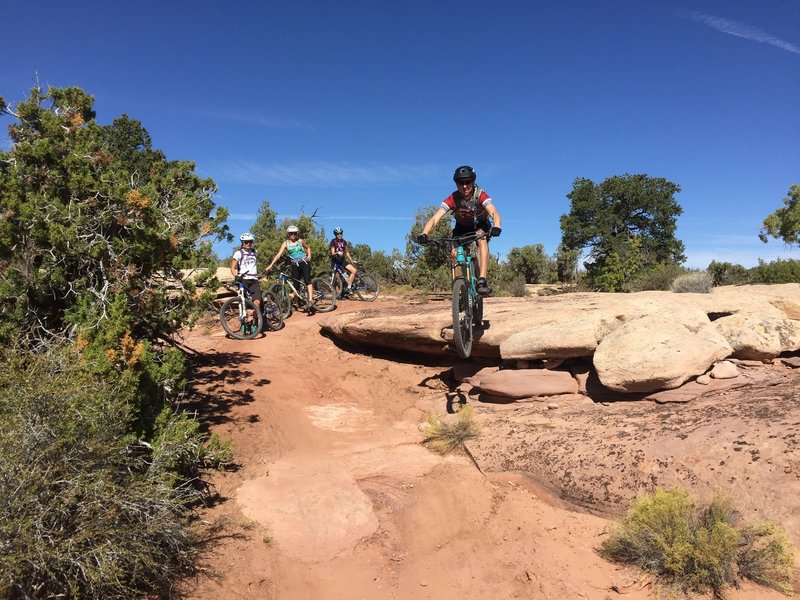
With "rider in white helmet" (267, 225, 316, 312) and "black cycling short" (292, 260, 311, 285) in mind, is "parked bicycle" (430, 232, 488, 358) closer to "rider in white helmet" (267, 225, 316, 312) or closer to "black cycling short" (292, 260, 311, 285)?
"rider in white helmet" (267, 225, 316, 312)

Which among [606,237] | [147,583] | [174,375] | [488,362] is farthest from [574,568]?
[606,237]

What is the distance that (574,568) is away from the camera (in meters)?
3.86

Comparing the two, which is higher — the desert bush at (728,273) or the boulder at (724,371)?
the desert bush at (728,273)

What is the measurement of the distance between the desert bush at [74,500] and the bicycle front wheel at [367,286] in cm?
1142

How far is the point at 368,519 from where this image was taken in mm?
4832

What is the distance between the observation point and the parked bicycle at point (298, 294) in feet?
40.6

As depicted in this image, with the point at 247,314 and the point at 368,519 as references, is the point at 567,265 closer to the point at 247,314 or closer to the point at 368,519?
the point at 247,314

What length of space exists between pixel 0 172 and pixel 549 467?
A: 6.38 meters

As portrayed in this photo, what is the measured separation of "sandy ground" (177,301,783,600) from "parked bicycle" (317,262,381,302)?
6.29 metres

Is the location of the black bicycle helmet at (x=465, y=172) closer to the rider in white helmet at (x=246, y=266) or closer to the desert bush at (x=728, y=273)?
the rider in white helmet at (x=246, y=266)

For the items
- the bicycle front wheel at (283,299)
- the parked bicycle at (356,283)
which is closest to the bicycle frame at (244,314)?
the bicycle front wheel at (283,299)

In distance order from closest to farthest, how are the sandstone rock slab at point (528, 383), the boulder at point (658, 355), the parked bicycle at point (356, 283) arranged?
the boulder at point (658, 355), the sandstone rock slab at point (528, 383), the parked bicycle at point (356, 283)

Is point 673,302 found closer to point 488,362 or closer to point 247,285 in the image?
point 488,362

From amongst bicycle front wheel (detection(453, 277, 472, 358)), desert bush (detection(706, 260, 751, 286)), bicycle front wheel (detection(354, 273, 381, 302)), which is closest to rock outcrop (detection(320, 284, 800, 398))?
bicycle front wheel (detection(453, 277, 472, 358))
